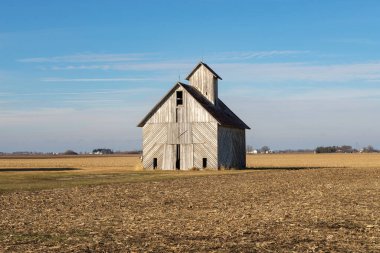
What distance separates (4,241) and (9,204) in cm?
1089

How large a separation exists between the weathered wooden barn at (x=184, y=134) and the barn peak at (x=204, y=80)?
201 cm

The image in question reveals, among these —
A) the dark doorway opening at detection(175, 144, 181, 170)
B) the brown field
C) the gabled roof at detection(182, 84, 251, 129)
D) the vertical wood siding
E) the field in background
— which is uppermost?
the vertical wood siding

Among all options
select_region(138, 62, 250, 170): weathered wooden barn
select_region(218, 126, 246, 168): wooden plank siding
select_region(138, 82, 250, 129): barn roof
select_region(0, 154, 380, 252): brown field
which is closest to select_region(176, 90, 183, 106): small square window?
select_region(138, 62, 250, 170): weathered wooden barn

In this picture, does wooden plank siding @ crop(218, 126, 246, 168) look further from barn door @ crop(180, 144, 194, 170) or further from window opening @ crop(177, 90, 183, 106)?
window opening @ crop(177, 90, 183, 106)

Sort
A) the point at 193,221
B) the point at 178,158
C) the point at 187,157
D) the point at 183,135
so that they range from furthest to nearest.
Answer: the point at 178,158 → the point at 183,135 → the point at 187,157 → the point at 193,221

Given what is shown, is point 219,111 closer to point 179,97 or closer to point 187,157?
point 179,97

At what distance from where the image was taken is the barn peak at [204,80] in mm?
65625

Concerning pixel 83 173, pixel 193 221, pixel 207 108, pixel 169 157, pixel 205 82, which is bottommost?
pixel 193 221

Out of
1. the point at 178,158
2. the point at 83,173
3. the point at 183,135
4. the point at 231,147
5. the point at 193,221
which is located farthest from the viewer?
the point at 231,147

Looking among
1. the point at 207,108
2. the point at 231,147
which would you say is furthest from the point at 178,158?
the point at 231,147

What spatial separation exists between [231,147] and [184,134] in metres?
6.42

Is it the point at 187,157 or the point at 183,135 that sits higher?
the point at 183,135

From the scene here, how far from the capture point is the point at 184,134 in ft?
198

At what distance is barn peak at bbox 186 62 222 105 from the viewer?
2584 inches
